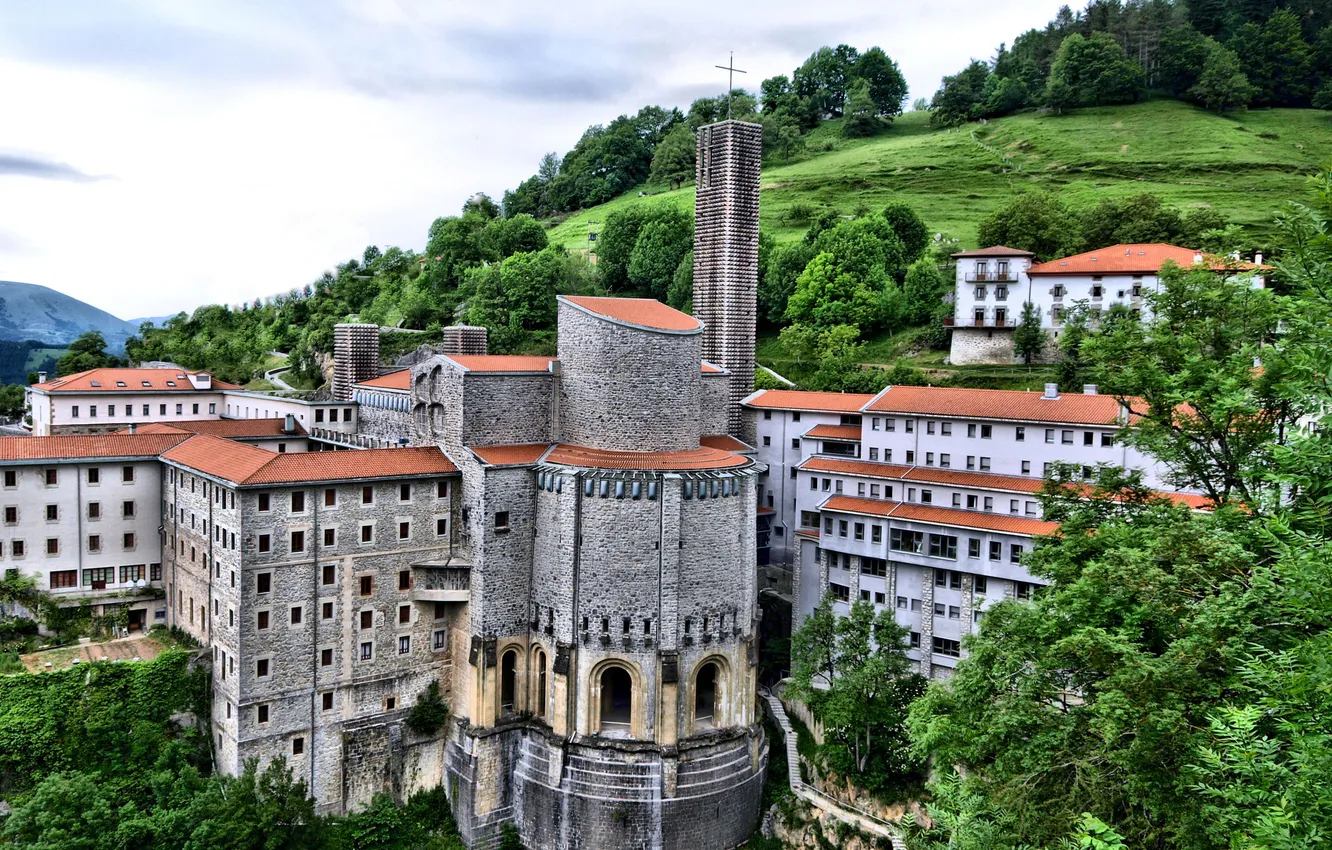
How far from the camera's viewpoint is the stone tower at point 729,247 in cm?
5869

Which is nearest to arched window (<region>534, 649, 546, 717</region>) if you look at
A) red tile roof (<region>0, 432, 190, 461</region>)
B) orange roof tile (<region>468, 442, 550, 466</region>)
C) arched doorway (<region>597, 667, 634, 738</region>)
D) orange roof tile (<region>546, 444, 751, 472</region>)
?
arched doorway (<region>597, 667, 634, 738</region>)

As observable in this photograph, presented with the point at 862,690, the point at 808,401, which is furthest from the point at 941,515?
the point at 808,401

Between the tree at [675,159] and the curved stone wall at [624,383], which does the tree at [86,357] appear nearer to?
the curved stone wall at [624,383]

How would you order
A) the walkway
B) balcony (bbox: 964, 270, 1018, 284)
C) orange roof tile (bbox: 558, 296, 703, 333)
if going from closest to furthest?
the walkway, orange roof tile (bbox: 558, 296, 703, 333), balcony (bbox: 964, 270, 1018, 284)

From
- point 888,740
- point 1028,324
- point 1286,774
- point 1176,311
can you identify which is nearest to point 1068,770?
point 1286,774

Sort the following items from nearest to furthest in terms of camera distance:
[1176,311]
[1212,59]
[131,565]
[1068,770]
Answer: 1. [1068,770]
2. [1176,311]
3. [131,565]
4. [1212,59]

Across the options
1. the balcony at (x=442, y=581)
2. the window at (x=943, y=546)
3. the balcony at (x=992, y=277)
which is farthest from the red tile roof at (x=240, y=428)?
the balcony at (x=992, y=277)

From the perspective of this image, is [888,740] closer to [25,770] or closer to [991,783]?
[991,783]

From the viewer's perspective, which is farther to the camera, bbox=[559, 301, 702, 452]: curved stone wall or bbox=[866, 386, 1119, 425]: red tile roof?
bbox=[559, 301, 702, 452]: curved stone wall

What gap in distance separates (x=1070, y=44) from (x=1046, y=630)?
429 feet

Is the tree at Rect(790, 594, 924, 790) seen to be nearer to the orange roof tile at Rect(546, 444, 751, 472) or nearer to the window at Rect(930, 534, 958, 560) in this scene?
the window at Rect(930, 534, 958, 560)

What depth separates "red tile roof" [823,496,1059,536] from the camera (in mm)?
44094

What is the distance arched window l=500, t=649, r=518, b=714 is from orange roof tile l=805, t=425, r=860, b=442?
22.6m

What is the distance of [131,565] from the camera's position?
157ft
